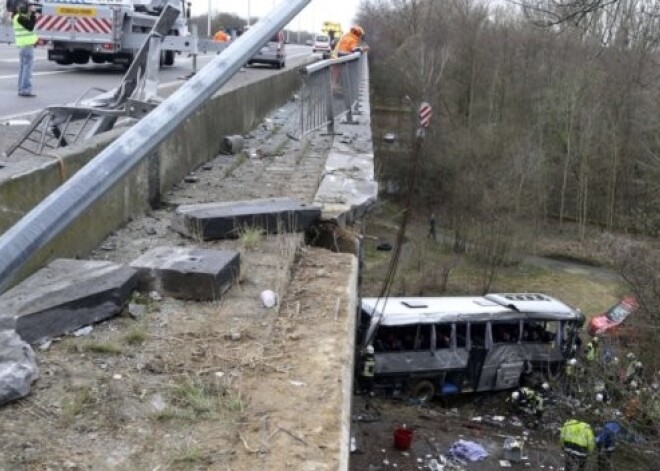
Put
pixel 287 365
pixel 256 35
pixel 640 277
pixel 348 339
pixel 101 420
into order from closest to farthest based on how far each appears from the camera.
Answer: pixel 256 35
pixel 101 420
pixel 287 365
pixel 348 339
pixel 640 277

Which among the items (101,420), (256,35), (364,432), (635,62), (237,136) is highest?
(635,62)

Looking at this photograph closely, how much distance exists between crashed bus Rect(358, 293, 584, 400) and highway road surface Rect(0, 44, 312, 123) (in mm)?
6573

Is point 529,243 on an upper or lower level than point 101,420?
lower

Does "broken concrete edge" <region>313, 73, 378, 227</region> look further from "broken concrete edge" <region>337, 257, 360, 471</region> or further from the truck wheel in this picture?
the truck wheel

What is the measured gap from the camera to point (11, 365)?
2.84m

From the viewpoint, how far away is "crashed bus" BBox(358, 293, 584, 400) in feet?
56.6

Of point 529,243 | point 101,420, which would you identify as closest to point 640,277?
point 529,243

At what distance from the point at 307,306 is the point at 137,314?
2.86ft

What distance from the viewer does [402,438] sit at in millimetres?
15203

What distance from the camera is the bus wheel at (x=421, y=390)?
58.5ft

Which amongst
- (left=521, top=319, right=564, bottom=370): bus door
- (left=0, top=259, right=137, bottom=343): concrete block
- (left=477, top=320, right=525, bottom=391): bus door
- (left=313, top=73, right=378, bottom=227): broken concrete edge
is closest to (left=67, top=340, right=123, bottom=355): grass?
(left=0, top=259, right=137, bottom=343): concrete block

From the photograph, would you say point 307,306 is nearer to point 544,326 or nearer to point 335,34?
point 544,326

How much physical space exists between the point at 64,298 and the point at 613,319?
21.1 metres

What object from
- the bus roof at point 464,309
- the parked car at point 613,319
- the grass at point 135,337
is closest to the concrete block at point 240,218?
the grass at point 135,337
